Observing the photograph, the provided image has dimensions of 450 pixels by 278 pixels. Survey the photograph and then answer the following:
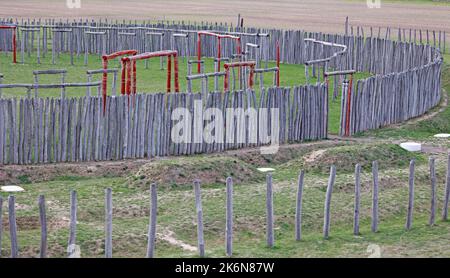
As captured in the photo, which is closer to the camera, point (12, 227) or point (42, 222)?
point (12, 227)

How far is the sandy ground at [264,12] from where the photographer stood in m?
56.6

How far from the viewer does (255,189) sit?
1886cm

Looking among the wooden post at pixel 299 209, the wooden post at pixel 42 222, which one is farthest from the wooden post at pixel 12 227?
the wooden post at pixel 299 209

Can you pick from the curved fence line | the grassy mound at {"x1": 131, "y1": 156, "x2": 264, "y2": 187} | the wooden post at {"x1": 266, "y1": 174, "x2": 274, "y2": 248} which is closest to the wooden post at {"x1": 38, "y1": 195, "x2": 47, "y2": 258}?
the wooden post at {"x1": 266, "y1": 174, "x2": 274, "y2": 248}

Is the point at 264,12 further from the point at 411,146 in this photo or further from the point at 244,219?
the point at 244,219

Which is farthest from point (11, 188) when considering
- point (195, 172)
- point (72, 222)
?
point (72, 222)

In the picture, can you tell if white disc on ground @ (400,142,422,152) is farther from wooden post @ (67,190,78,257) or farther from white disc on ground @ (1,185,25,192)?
wooden post @ (67,190,78,257)

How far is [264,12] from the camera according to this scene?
6425cm

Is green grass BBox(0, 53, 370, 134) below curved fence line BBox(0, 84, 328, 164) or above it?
below

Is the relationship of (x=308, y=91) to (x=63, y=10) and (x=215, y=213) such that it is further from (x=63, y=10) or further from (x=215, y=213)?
(x=63, y=10)

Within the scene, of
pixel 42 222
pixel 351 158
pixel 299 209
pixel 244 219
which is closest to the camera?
pixel 42 222

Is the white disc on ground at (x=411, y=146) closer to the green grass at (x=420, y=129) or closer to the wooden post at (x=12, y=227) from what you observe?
the green grass at (x=420, y=129)

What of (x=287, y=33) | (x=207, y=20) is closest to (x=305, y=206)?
(x=287, y=33)

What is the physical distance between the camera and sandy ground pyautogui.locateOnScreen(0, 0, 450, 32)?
56.6 metres
